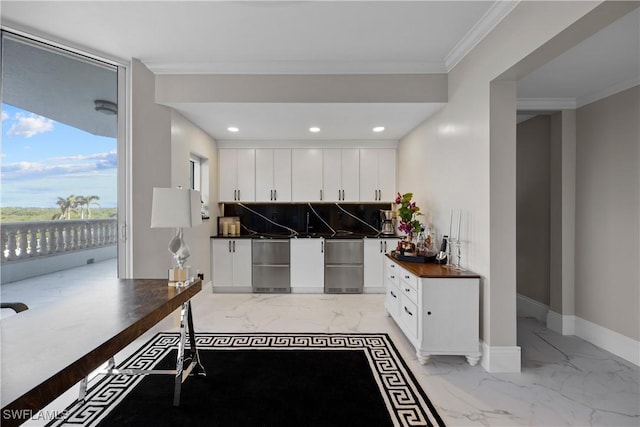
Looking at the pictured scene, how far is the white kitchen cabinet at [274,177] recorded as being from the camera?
5.01 meters

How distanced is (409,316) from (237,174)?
340 centimetres

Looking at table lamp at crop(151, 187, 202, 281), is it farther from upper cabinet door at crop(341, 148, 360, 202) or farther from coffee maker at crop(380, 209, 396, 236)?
coffee maker at crop(380, 209, 396, 236)

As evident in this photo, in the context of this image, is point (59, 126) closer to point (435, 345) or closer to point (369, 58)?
point (369, 58)

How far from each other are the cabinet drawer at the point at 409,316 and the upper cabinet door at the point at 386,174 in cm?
222

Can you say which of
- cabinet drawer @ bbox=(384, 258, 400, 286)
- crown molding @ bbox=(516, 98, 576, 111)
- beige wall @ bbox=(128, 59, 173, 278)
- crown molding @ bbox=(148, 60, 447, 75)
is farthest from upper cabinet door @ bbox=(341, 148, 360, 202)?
beige wall @ bbox=(128, 59, 173, 278)

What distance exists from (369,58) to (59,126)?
2813 mm

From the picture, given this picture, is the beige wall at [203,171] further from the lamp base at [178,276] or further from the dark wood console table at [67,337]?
the dark wood console table at [67,337]

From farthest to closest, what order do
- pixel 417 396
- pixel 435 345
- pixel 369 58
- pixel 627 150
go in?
pixel 369 58, pixel 627 150, pixel 435 345, pixel 417 396

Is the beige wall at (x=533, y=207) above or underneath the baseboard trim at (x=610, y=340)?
above

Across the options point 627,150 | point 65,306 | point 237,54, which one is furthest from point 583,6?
point 65,306

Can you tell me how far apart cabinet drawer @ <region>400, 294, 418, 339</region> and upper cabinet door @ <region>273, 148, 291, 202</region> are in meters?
2.59

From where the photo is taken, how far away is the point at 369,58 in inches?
120

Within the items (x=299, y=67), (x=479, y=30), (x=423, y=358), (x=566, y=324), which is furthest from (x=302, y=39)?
(x=566, y=324)

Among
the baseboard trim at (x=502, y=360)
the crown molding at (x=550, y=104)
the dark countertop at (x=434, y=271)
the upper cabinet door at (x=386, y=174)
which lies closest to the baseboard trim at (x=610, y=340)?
the baseboard trim at (x=502, y=360)
